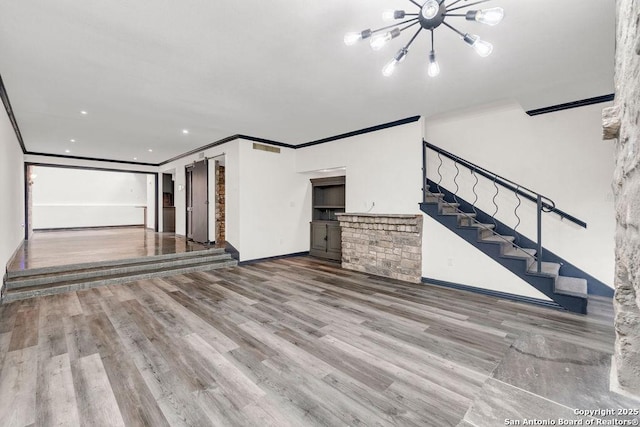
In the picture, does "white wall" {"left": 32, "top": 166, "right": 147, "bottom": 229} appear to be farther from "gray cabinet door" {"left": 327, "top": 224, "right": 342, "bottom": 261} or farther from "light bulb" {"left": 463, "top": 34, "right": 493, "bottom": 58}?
"light bulb" {"left": 463, "top": 34, "right": 493, "bottom": 58}

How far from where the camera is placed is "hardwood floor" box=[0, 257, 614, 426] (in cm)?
176

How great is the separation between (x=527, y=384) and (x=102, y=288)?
5.37 metres

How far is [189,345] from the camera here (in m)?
2.59

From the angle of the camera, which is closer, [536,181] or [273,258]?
[536,181]

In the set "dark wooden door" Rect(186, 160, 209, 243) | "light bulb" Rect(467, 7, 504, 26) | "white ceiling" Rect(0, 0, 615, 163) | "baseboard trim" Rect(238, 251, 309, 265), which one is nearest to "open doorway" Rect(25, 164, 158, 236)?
"dark wooden door" Rect(186, 160, 209, 243)

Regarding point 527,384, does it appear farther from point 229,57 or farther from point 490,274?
point 229,57

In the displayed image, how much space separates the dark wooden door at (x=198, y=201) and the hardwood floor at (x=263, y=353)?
10.2 feet

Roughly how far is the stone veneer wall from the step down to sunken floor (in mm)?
2571

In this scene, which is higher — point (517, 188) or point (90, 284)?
point (517, 188)

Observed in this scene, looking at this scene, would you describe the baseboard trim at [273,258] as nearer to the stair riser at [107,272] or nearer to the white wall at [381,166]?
the stair riser at [107,272]

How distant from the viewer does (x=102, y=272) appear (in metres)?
4.71

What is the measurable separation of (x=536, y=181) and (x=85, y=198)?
49.3 feet

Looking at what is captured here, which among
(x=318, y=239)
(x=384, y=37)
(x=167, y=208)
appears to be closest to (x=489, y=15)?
(x=384, y=37)

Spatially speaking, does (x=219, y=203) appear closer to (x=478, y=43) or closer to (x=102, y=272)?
(x=102, y=272)
